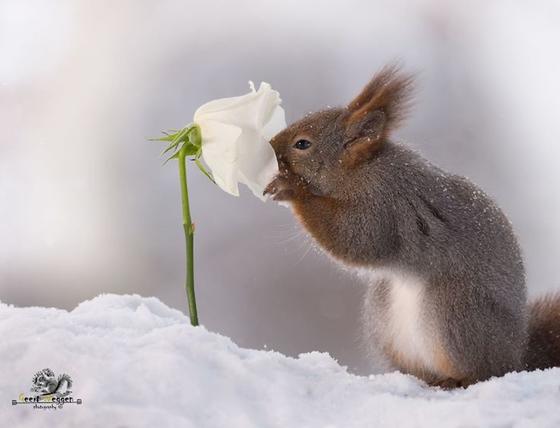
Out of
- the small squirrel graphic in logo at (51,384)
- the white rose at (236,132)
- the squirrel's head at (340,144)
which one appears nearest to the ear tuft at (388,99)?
the squirrel's head at (340,144)

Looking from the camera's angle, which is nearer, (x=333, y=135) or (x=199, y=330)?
(x=199, y=330)

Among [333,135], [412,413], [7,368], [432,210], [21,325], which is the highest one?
[333,135]

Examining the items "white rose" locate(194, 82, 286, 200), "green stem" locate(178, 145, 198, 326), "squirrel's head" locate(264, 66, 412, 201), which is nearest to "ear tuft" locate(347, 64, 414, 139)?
"squirrel's head" locate(264, 66, 412, 201)

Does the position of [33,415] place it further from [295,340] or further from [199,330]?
[295,340]

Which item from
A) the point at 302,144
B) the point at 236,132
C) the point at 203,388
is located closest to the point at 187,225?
the point at 236,132

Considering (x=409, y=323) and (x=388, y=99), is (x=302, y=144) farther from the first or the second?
(x=409, y=323)

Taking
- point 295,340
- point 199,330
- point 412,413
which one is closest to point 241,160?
point 199,330

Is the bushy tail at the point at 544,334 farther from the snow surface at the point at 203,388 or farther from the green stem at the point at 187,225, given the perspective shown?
the green stem at the point at 187,225
